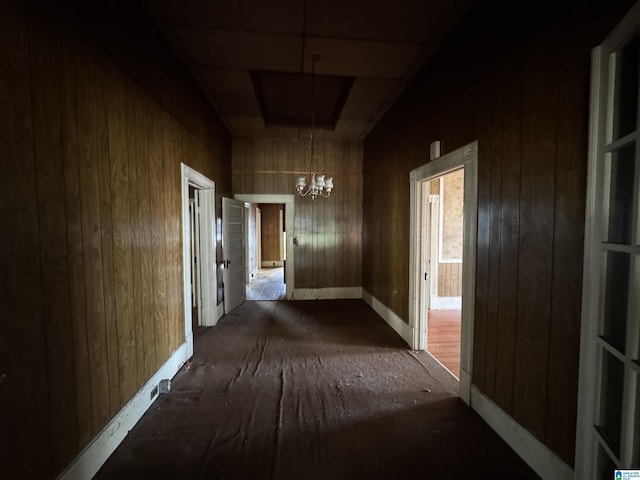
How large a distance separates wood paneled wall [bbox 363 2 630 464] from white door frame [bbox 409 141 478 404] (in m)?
0.07

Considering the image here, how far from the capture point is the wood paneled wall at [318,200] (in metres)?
5.49

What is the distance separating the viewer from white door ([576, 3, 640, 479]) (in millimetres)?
1189

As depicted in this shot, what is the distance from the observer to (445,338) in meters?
3.74

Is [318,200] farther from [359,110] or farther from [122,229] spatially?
[122,229]

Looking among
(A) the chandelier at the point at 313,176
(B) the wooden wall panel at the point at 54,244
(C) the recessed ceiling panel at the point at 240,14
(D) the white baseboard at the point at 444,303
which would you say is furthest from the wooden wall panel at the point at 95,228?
(D) the white baseboard at the point at 444,303

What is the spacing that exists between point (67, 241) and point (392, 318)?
11.8 feet

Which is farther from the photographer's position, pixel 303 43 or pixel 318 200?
pixel 318 200

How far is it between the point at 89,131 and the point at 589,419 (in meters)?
2.87

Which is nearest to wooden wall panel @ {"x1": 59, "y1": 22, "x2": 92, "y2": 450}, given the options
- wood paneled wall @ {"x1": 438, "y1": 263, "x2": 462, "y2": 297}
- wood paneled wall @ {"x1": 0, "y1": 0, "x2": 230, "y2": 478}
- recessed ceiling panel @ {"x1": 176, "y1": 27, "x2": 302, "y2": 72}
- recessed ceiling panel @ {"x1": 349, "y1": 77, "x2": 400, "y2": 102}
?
wood paneled wall @ {"x1": 0, "y1": 0, "x2": 230, "y2": 478}

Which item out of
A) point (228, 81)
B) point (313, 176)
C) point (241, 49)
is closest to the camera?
point (241, 49)

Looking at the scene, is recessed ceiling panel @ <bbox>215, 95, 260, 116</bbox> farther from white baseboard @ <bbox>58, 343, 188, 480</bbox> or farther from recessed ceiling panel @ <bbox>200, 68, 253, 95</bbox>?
white baseboard @ <bbox>58, 343, 188, 480</bbox>

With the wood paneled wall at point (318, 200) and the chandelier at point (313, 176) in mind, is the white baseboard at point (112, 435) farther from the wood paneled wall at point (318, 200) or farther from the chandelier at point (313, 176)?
the wood paneled wall at point (318, 200)

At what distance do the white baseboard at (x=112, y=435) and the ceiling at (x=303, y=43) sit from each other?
2872mm

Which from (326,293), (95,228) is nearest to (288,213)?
(326,293)
